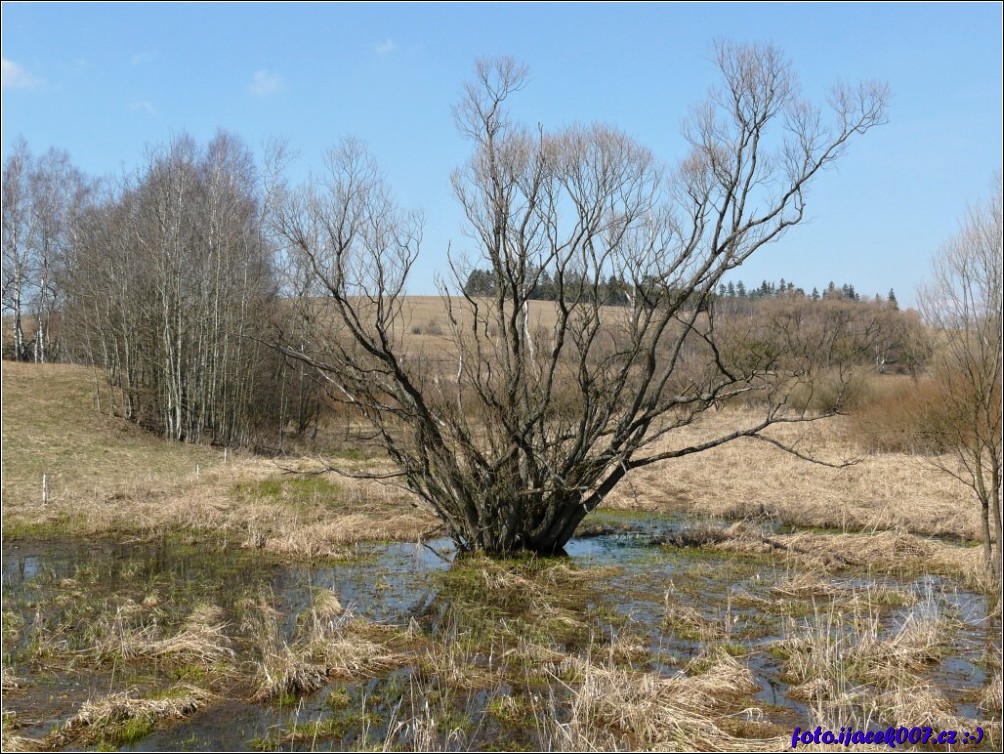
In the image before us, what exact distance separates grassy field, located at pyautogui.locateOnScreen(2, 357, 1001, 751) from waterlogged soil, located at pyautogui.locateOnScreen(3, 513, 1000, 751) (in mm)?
36

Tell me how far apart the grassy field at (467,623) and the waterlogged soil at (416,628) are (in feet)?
Result: 0.12

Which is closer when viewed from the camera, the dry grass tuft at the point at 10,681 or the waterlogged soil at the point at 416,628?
the waterlogged soil at the point at 416,628

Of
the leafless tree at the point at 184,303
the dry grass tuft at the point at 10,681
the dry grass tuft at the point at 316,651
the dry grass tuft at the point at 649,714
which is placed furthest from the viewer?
the leafless tree at the point at 184,303

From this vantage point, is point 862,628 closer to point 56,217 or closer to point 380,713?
point 380,713

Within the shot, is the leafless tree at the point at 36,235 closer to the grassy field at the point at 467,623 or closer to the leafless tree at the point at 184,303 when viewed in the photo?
the leafless tree at the point at 184,303

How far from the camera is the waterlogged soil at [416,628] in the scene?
6848mm

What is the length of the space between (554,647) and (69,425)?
75.2 feet

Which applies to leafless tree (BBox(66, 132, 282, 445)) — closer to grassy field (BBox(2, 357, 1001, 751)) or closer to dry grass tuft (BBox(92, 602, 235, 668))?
grassy field (BBox(2, 357, 1001, 751))

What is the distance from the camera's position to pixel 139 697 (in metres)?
7.12

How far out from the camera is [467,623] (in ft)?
31.9

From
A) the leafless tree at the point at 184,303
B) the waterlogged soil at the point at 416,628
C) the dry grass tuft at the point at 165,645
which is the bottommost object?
the waterlogged soil at the point at 416,628

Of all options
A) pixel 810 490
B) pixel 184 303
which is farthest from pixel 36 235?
pixel 810 490

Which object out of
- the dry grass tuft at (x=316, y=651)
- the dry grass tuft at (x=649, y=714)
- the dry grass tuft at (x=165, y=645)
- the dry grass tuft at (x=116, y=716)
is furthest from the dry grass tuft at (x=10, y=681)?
the dry grass tuft at (x=649, y=714)

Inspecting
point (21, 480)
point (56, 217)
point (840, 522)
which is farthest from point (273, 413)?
point (840, 522)
